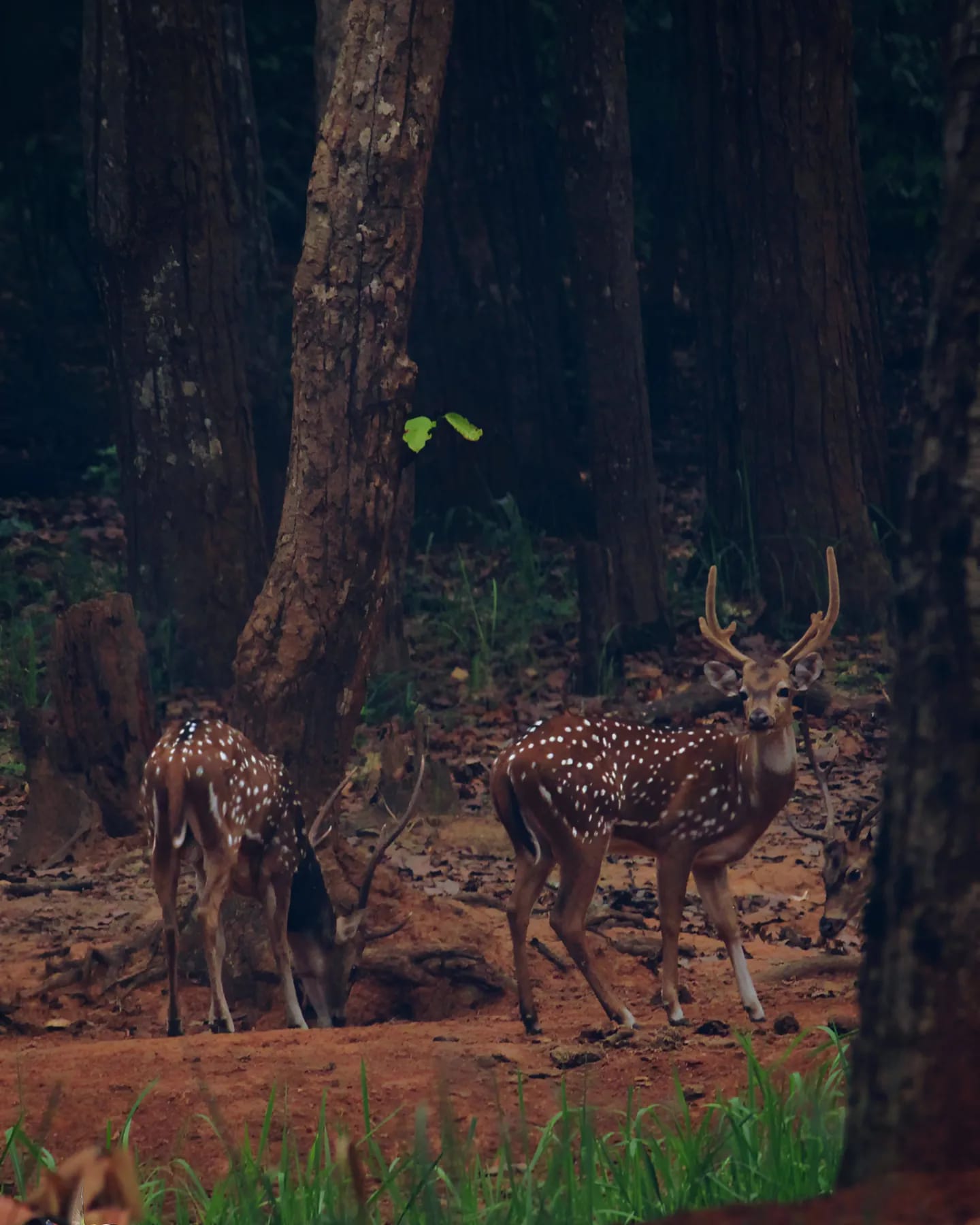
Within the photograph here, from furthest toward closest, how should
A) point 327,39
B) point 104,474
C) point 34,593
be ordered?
point 104,474 < point 34,593 < point 327,39

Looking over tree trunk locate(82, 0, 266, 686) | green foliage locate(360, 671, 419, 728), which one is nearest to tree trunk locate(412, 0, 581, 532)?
tree trunk locate(82, 0, 266, 686)

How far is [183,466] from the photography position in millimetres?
13039

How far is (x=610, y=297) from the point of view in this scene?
14.7 m

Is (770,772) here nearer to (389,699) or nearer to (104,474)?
(389,699)

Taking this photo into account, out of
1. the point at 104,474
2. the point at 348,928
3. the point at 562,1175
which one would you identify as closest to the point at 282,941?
the point at 348,928

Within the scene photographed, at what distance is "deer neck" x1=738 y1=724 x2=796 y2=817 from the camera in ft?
25.5

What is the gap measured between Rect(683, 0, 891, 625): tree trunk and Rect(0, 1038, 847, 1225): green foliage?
9.52m

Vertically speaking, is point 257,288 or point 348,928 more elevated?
point 257,288

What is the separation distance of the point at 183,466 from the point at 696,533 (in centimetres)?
525

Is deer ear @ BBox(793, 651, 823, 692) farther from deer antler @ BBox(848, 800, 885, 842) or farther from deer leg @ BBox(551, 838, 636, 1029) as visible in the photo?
deer leg @ BBox(551, 838, 636, 1029)

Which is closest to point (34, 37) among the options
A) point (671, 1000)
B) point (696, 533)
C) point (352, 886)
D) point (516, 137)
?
point (516, 137)

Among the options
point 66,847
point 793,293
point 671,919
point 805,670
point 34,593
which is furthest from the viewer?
point 34,593

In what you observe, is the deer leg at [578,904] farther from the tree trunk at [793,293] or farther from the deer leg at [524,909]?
the tree trunk at [793,293]

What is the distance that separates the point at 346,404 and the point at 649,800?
260 centimetres
